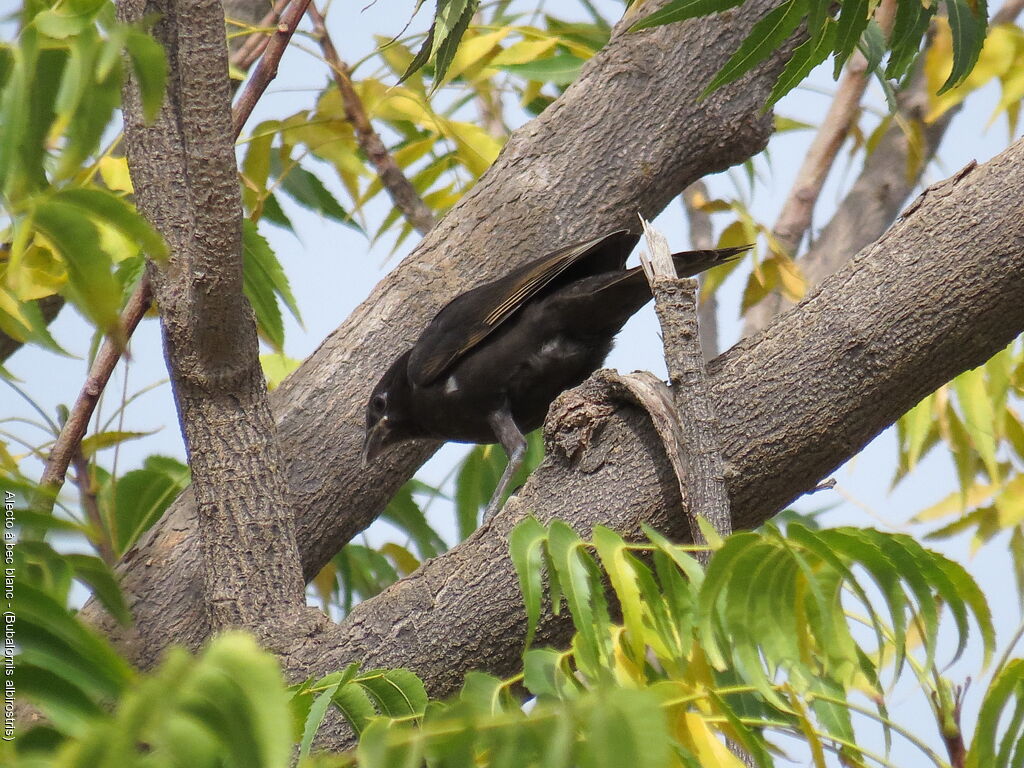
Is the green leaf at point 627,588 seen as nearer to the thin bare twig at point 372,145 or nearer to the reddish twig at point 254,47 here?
the reddish twig at point 254,47

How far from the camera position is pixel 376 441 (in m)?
3.77

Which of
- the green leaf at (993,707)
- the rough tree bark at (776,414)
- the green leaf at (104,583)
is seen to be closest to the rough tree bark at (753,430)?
the rough tree bark at (776,414)

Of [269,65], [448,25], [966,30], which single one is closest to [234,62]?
[269,65]

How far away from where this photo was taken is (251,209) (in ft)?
14.8

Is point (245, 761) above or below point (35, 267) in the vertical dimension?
below

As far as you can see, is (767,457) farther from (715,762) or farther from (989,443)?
(989,443)

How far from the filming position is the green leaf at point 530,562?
2.00 metres

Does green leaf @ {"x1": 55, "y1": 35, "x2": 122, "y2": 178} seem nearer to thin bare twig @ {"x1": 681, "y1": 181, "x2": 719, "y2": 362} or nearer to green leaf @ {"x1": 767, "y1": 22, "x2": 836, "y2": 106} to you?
green leaf @ {"x1": 767, "y1": 22, "x2": 836, "y2": 106}

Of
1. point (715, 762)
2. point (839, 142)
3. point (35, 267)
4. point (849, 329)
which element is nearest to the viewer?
point (715, 762)

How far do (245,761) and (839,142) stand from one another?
639cm

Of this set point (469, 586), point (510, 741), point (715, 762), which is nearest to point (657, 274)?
point (469, 586)

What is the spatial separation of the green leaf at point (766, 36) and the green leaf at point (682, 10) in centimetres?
9

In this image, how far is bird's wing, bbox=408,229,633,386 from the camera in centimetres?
384

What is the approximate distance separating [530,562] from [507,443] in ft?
7.97
